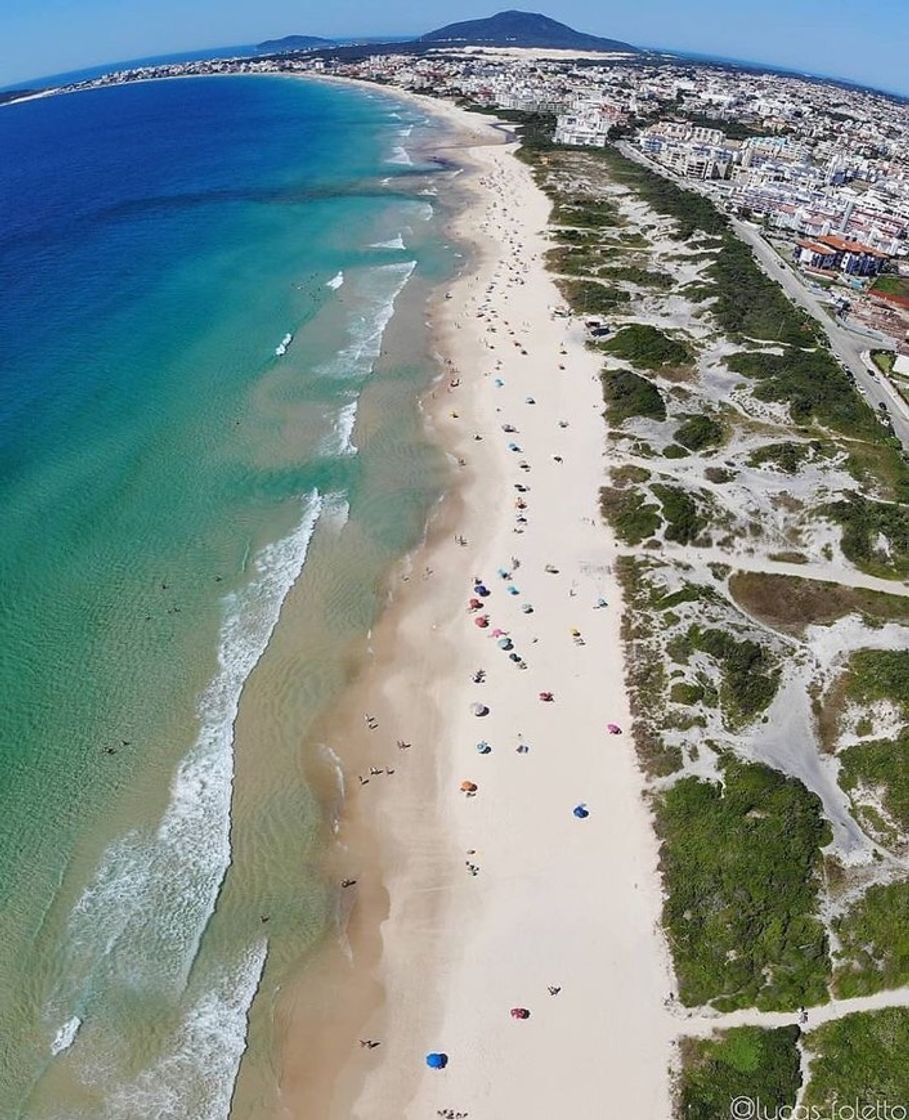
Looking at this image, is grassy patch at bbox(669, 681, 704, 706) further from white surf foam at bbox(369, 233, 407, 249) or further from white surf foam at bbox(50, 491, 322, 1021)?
white surf foam at bbox(369, 233, 407, 249)

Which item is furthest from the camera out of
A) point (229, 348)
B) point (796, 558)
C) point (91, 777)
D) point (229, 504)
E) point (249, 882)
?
point (229, 348)

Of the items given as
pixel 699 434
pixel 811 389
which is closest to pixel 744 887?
pixel 699 434

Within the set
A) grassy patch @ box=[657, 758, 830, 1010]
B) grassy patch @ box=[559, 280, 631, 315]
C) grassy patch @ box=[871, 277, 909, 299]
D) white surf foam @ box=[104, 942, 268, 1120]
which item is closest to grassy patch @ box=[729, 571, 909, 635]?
grassy patch @ box=[657, 758, 830, 1010]

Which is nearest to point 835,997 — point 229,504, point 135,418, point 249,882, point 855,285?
point 249,882

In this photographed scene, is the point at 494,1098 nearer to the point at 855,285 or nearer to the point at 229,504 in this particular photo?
the point at 229,504

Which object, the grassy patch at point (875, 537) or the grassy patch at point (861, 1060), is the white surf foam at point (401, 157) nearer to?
the grassy patch at point (875, 537)

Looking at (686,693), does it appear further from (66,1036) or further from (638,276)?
(638,276)
